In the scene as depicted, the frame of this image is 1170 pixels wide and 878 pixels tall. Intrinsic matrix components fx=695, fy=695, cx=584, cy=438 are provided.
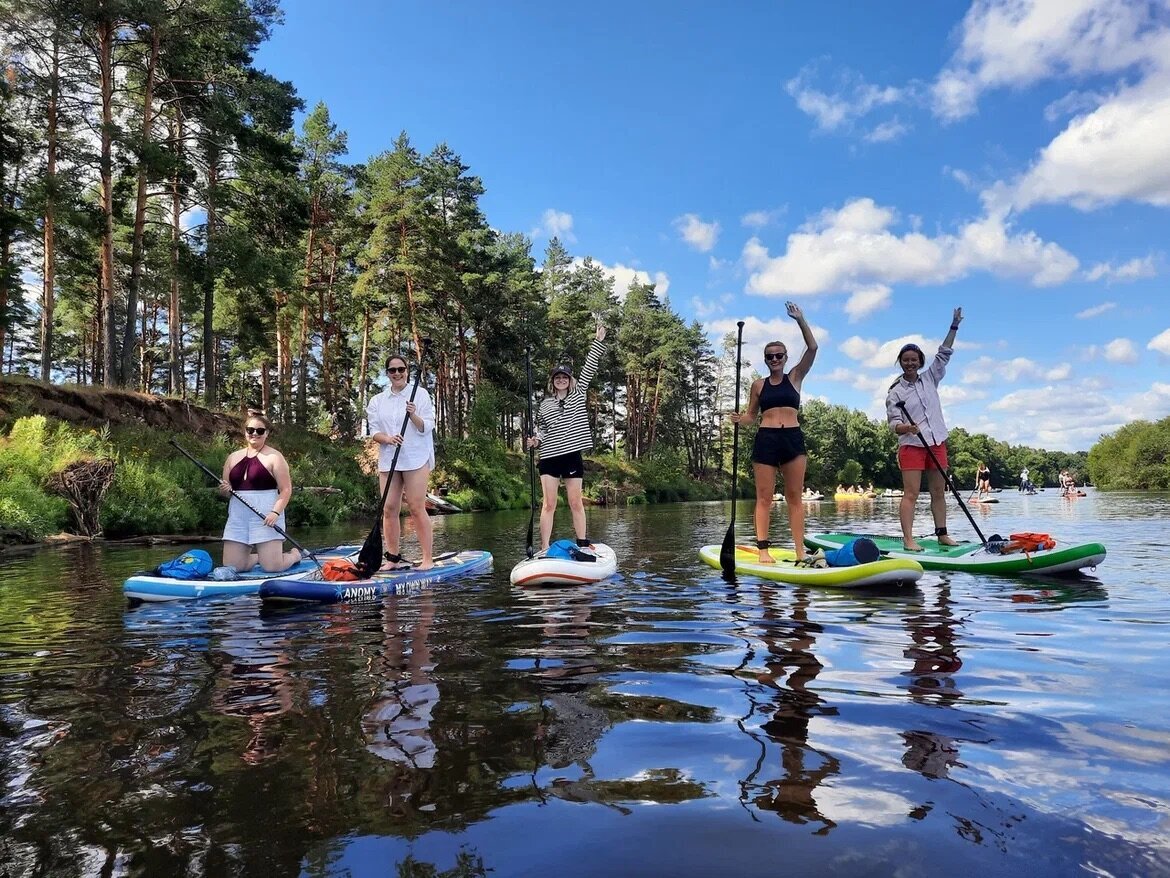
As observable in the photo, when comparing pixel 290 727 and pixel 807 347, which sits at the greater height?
pixel 807 347

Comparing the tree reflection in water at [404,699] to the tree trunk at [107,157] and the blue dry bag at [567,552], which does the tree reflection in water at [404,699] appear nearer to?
the blue dry bag at [567,552]

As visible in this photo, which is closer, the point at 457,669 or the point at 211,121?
the point at 457,669

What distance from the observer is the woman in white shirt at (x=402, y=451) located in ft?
26.8

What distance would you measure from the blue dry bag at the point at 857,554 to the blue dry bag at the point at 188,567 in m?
6.66

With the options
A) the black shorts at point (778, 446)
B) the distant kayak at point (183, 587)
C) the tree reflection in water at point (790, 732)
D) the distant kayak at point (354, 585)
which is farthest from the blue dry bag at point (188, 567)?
the black shorts at point (778, 446)

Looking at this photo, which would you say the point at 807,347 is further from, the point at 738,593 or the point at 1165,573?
the point at 1165,573

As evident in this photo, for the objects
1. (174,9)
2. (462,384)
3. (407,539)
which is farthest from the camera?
(462,384)

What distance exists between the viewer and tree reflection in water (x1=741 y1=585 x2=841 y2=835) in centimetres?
218

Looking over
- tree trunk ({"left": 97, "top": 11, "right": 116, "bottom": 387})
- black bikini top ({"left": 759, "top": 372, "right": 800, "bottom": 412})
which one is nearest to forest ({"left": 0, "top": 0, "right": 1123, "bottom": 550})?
tree trunk ({"left": 97, "top": 11, "right": 116, "bottom": 387})

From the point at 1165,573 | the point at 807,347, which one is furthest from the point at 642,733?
the point at 1165,573

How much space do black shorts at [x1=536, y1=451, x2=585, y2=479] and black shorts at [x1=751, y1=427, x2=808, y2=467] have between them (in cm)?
219

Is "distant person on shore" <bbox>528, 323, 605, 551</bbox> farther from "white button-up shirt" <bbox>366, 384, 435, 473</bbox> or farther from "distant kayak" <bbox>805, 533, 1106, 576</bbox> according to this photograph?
"distant kayak" <bbox>805, 533, 1106, 576</bbox>

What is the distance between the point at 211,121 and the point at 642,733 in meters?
25.6

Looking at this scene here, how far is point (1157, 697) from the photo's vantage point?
3.20 metres
